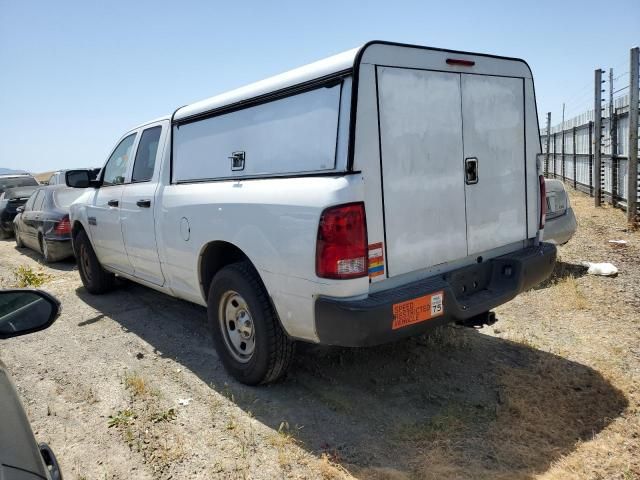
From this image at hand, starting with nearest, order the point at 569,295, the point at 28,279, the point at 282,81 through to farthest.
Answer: the point at 282,81
the point at 569,295
the point at 28,279

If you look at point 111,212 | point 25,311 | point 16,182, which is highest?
point 16,182

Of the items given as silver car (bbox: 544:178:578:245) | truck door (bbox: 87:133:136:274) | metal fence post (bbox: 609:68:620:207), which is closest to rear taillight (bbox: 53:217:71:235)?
truck door (bbox: 87:133:136:274)

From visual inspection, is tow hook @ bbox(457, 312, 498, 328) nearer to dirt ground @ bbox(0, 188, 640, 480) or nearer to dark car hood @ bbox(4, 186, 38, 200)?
dirt ground @ bbox(0, 188, 640, 480)

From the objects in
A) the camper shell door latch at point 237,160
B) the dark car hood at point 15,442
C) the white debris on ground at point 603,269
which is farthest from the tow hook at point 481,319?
the white debris on ground at point 603,269

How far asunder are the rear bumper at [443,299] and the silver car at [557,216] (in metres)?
2.15

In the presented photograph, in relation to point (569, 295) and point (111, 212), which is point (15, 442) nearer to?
point (111, 212)

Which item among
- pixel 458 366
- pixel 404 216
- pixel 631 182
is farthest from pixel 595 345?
pixel 631 182

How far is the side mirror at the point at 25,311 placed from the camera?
1.83 metres

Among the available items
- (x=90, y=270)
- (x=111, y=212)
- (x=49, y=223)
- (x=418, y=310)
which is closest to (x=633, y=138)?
(x=418, y=310)

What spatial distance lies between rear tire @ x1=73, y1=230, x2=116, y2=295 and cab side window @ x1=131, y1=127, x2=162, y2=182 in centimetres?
176

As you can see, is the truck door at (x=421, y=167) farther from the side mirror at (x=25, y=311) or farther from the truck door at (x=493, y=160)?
the side mirror at (x=25, y=311)

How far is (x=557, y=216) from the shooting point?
243 inches

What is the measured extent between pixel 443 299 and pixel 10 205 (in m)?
13.6

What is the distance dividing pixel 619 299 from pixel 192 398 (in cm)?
434
